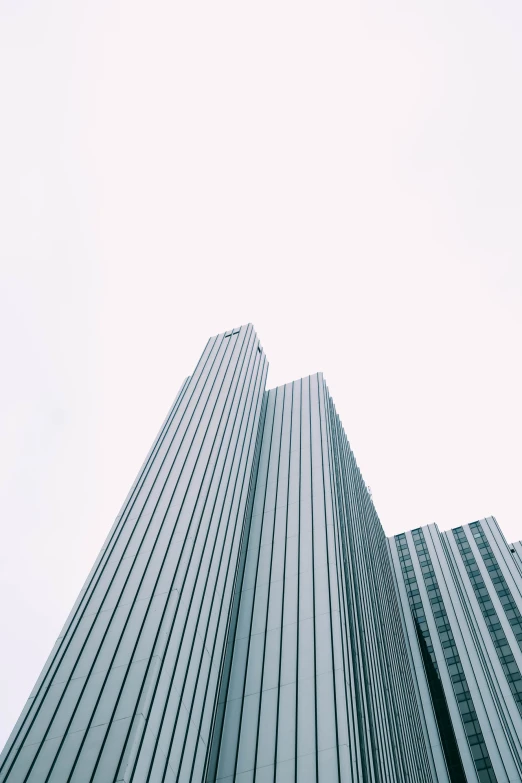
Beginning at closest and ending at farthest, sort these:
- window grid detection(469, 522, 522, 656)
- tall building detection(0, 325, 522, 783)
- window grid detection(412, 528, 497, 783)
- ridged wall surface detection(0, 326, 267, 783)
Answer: ridged wall surface detection(0, 326, 267, 783) < tall building detection(0, 325, 522, 783) < window grid detection(412, 528, 497, 783) < window grid detection(469, 522, 522, 656)

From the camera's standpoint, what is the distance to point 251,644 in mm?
36656

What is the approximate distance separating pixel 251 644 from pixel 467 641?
152ft

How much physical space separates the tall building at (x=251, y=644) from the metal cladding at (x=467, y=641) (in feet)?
0.88

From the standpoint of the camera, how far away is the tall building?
25.9 meters

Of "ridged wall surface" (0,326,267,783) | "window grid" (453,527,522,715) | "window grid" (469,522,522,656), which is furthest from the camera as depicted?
"window grid" (469,522,522,656)

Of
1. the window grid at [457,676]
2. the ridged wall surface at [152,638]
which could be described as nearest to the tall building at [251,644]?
the ridged wall surface at [152,638]

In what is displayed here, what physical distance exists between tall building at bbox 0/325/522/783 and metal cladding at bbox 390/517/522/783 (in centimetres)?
27

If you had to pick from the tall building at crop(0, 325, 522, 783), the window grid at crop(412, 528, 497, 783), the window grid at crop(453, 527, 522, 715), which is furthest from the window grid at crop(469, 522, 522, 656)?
the window grid at crop(412, 528, 497, 783)

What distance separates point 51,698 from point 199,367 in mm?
42226

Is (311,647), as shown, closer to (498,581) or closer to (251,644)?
(251,644)

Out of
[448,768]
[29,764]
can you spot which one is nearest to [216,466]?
[29,764]

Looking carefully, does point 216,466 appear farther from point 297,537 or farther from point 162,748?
point 162,748

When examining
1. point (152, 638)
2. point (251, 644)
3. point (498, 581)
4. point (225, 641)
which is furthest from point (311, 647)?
point (498, 581)

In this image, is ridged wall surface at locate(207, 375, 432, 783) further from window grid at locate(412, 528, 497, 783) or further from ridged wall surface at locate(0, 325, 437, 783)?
window grid at locate(412, 528, 497, 783)
